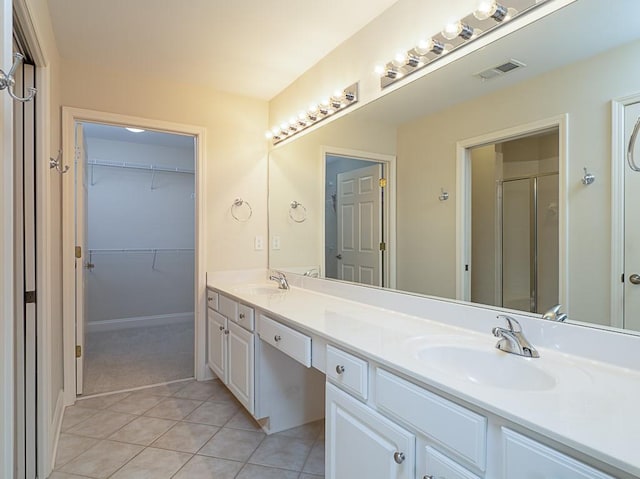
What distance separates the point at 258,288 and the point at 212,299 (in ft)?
1.19

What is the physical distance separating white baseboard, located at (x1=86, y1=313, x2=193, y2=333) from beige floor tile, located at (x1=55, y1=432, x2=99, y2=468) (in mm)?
2393

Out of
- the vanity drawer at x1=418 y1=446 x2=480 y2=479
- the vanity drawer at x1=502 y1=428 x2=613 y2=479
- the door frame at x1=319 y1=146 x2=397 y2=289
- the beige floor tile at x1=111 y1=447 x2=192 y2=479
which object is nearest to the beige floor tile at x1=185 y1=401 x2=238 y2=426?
the beige floor tile at x1=111 y1=447 x2=192 y2=479

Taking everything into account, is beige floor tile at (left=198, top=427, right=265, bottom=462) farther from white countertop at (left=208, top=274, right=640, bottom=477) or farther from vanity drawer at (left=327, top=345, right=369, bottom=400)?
vanity drawer at (left=327, top=345, right=369, bottom=400)

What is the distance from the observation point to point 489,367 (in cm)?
121

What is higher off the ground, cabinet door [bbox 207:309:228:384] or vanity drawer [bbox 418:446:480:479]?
vanity drawer [bbox 418:446:480:479]

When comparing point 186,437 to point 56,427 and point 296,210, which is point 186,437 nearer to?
point 56,427

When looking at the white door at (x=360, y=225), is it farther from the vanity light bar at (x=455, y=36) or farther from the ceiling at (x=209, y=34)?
the ceiling at (x=209, y=34)

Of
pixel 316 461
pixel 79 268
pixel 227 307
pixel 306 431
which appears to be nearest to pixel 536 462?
pixel 316 461

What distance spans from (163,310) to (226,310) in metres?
2.75

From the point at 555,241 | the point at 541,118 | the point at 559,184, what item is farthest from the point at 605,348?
the point at 541,118

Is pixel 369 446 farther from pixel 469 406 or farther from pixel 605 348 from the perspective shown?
pixel 605 348

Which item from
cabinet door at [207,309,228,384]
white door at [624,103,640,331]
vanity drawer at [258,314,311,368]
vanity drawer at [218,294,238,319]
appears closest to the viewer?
white door at [624,103,640,331]

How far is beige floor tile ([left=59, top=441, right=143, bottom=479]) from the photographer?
1.84 meters

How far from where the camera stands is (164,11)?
77.2 inches
